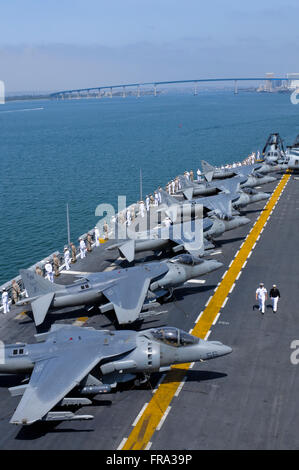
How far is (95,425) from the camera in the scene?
19344 millimetres

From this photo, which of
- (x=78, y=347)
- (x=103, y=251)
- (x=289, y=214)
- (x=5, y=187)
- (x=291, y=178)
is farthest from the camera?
(x=5, y=187)

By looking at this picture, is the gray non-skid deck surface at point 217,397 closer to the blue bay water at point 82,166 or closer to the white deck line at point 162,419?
the white deck line at point 162,419

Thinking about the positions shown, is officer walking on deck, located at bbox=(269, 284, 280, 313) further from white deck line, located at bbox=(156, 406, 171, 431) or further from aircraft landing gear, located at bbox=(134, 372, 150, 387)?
white deck line, located at bbox=(156, 406, 171, 431)

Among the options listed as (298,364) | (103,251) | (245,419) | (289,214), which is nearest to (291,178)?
(289,214)

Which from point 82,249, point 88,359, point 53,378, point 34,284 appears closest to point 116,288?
point 34,284

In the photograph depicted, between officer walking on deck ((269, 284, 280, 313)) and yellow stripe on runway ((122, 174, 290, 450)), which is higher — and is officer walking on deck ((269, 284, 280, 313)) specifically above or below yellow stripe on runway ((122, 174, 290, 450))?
above

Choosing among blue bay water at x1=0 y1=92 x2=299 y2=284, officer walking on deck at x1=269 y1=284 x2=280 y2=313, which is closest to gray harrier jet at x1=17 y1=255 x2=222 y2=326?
officer walking on deck at x1=269 y1=284 x2=280 y2=313

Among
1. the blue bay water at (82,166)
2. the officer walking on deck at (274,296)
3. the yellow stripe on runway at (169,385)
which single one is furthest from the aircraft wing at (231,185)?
the officer walking on deck at (274,296)

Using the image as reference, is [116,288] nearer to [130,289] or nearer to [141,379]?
[130,289]

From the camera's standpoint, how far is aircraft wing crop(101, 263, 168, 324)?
A: 2548 centimetres

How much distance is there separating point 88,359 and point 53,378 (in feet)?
5.99

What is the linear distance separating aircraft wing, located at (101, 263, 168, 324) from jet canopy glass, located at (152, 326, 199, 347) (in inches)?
156
